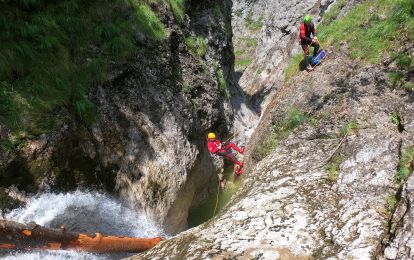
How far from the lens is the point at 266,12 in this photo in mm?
38406

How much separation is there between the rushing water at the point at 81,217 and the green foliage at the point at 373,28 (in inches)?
313

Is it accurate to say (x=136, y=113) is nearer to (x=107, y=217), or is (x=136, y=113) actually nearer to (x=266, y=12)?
(x=107, y=217)

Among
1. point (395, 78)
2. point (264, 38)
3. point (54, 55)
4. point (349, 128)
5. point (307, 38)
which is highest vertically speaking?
point (54, 55)

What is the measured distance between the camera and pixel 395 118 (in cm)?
754

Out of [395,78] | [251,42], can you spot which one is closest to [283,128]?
[395,78]

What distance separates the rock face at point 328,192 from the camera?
5.12 meters

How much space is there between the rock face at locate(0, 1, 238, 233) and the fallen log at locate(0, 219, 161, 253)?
1.50 meters

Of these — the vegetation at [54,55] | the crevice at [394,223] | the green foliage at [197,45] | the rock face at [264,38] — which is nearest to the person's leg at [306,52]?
the green foliage at [197,45]

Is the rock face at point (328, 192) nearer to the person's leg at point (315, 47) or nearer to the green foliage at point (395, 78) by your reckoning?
the green foliage at point (395, 78)

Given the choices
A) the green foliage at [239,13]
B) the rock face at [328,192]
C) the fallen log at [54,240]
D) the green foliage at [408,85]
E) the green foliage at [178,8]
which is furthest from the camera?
the green foliage at [239,13]

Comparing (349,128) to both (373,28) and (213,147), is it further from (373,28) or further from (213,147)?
(213,147)

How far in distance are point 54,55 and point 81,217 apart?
4.33 m

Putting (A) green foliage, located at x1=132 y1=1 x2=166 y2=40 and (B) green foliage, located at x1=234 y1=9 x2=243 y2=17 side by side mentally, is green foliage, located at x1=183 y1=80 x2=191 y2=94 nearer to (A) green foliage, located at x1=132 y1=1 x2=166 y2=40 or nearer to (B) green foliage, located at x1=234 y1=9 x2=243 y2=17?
(A) green foliage, located at x1=132 y1=1 x2=166 y2=40

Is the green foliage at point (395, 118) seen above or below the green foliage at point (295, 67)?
below
